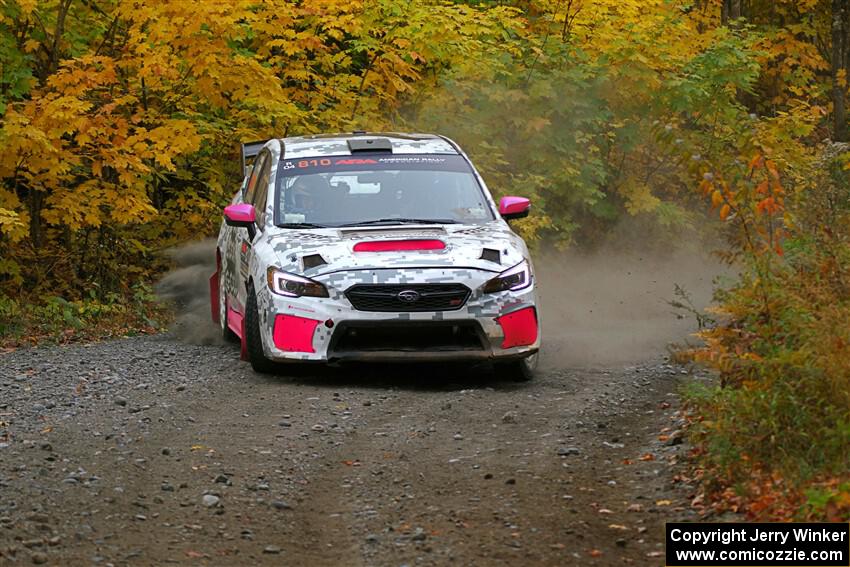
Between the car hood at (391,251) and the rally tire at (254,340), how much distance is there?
1.57 ft

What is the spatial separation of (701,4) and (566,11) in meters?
9.30

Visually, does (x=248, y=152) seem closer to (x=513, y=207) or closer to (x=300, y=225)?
(x=300, y=225)

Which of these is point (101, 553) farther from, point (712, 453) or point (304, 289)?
point (304, 289)

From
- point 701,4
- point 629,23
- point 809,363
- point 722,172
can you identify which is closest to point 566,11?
point 629,23

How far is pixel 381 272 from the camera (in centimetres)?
1061

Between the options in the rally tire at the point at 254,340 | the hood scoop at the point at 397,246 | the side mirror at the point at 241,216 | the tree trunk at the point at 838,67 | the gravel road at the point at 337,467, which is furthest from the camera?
the tree trunk at the point at 838,67

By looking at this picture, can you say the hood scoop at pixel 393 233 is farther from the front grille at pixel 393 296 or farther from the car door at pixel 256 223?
the car door at pixel 256 223

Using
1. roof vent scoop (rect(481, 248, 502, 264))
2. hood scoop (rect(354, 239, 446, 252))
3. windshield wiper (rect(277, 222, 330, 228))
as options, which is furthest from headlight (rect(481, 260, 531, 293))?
windshield wiper (rect(277, 222, 330, 228))

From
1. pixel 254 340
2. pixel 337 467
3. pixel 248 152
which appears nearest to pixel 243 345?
pixel 254 340

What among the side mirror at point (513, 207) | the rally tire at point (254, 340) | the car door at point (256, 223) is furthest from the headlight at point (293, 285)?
the side mirror at point (513, 207)

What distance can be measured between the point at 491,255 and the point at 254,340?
6.39 feet

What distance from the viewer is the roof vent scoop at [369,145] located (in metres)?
12.4

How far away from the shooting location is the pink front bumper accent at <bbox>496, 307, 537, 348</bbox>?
35.3 feet

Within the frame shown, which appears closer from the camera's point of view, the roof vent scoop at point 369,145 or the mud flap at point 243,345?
the mud flap at point 243,345
